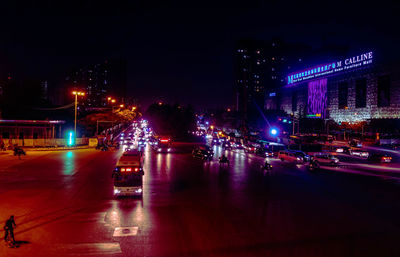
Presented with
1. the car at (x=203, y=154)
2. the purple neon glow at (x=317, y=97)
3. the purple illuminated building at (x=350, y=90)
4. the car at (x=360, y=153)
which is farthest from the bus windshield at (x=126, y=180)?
the purple neon glow at (x=317, y=97)

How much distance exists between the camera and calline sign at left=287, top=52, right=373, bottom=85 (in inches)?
3258

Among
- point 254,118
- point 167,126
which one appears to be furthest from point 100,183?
point 254,118

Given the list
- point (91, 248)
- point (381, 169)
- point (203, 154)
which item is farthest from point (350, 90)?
point (91, 248)

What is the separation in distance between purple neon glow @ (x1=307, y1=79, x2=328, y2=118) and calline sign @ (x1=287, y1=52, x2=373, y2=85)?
100 inches

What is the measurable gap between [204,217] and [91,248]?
5.15m

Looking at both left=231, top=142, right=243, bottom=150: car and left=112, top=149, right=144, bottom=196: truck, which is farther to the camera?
left=231, top=142, right=243, bottom=150: car

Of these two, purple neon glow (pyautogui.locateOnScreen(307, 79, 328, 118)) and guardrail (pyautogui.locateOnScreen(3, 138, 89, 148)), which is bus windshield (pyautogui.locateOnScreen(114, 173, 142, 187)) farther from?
purple neon glow (pyautogui.locateOnScreen(307, 79, 328, 118))

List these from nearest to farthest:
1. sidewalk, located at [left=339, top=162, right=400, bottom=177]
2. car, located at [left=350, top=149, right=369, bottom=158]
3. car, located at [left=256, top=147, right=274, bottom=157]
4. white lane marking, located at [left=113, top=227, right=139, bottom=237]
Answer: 1. white lane marking, located at [left=113, top=227, right=139, bottom=237]
2. sidewalk, located at [left=339, top=162, right=400, bottom=177]
3. car, located at [left=256, top=147, right=274, bottom=157]
4. car, located at [left=350, top=149, right=369, bottom=158]

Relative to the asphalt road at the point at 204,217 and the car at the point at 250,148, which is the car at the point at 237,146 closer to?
the car at the point at 250,148

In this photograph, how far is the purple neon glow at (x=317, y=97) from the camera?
97312mm

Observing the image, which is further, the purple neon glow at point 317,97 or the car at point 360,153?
the purple neon glow at point 317,97

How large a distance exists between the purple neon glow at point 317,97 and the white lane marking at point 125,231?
8940 centimetres

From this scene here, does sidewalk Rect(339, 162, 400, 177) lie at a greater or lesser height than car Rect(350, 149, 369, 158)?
lesser

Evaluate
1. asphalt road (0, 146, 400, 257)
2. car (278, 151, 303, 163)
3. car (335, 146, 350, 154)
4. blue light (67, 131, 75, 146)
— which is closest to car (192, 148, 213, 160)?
car (278, 151, 303, 163)
